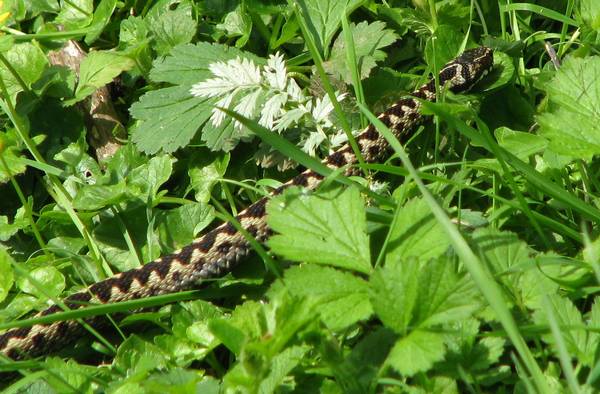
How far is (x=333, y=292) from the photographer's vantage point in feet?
7.87

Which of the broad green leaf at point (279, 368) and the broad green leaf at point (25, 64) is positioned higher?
the broad green leaf at point (25, 64)

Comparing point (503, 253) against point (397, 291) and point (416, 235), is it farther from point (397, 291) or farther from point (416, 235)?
point (397, 291)

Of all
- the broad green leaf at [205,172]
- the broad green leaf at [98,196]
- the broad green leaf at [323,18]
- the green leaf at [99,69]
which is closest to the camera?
the broad green leaf at [98,196]

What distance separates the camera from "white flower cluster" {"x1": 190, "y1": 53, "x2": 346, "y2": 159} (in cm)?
365

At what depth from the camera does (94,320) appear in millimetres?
3572

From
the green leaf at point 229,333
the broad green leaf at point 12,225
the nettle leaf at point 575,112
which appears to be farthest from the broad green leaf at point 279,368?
the broad green leaf at point 12,225

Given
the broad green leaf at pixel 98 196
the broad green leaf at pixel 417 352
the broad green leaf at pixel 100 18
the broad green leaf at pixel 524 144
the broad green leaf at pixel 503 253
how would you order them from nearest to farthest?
the broad green leaf at pixel 417 352 → the broad green leaf at pixel 503 253 → the broad green leaf at pixel 524 144 → the broad green leaf at pixel 98 196 → the broad green leaf at pixel 100 18

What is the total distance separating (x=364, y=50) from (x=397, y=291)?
2.13 m

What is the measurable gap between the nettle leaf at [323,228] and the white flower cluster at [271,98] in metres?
1.10

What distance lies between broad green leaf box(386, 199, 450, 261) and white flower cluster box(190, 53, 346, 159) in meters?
1.21

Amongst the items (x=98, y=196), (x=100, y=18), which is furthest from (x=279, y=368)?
(x=100, y=18)

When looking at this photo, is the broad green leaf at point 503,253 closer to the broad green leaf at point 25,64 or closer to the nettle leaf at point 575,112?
the nettle leaf at point 575,112

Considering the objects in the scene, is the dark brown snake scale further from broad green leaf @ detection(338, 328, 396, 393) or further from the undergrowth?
broad green leaf @ detection(338, 328, 396, 393)

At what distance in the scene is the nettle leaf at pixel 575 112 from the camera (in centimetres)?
289
